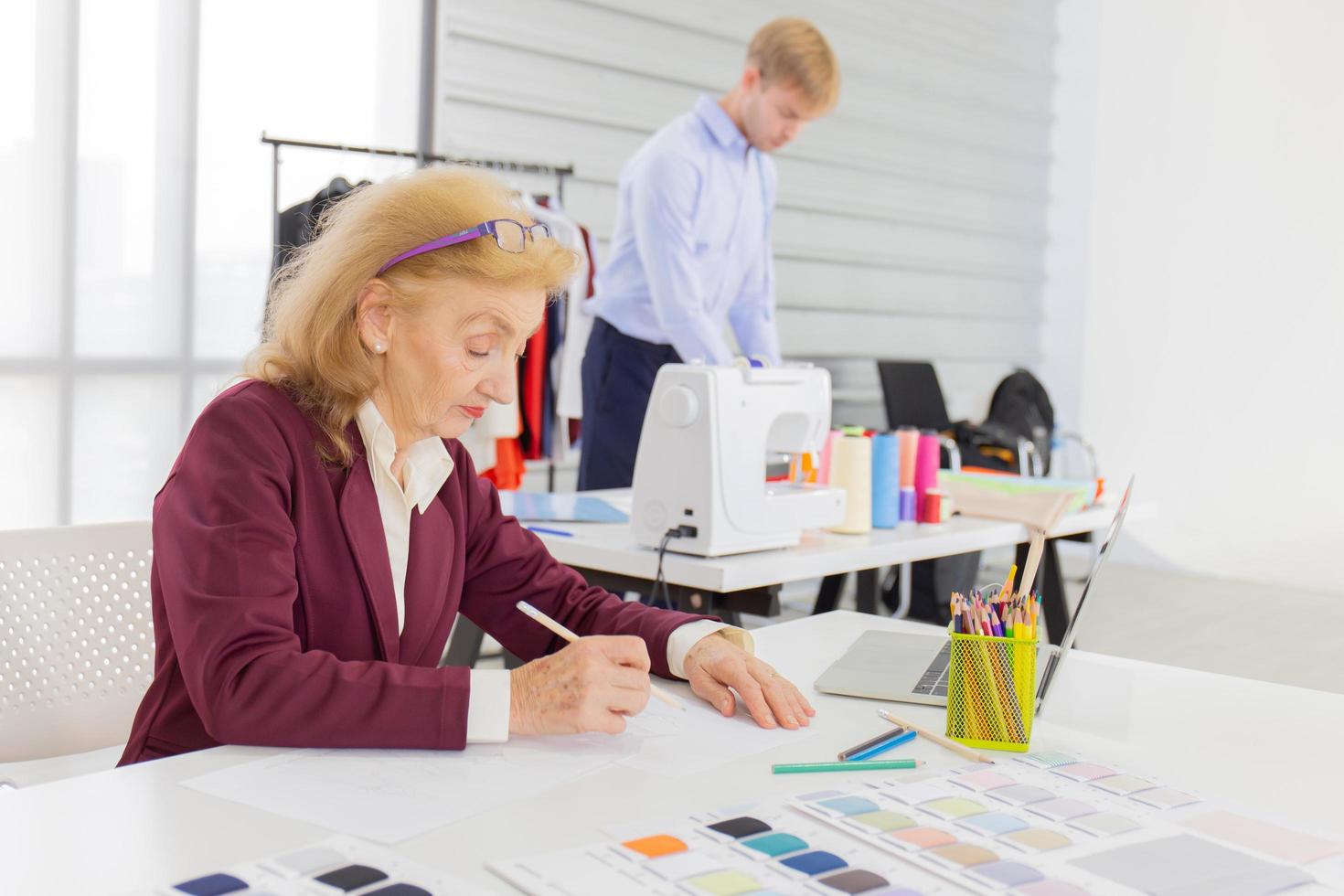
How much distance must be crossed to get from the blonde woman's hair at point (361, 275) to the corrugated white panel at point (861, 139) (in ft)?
9.77

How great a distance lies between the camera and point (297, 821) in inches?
41.8

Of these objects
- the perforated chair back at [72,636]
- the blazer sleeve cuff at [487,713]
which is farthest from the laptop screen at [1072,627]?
the perforated chair back at [72,636]

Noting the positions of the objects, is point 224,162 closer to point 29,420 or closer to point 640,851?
point 29,420

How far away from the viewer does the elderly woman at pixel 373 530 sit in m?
1.27

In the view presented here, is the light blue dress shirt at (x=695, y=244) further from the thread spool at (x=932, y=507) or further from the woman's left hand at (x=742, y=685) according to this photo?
the woman's left hand at (x=742, y=685)

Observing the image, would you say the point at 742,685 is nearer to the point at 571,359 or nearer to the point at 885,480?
the point at 885,480

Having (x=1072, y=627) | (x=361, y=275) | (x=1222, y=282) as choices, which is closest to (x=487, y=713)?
(x=361, y=275)

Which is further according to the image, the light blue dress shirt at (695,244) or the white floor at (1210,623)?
the white floor at (1210,623)

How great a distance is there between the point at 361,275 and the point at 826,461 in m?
1.76

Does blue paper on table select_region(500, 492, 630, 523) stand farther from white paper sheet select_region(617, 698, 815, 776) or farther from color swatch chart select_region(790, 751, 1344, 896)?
color swatch chart select_region(790, 751, 1344, 896)

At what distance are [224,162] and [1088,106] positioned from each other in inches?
209

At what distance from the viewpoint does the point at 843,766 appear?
4.07ft

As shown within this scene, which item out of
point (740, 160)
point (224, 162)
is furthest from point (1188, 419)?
point (224, 162)

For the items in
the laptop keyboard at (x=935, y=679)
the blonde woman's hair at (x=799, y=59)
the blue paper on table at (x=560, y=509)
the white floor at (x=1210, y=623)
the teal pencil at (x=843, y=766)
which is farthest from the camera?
the white floor at (x=1210, y=623)
